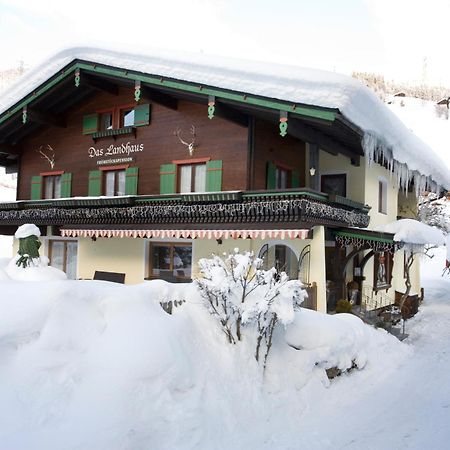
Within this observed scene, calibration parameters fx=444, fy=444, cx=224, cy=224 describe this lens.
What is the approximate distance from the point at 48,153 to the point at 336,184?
11837 millimetres

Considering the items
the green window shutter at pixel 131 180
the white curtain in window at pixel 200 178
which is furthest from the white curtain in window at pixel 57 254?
the white curtain in window at pixel 200 178

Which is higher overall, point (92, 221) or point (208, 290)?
point (92, 221)

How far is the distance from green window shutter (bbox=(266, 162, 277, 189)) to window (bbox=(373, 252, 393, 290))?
5.71 m

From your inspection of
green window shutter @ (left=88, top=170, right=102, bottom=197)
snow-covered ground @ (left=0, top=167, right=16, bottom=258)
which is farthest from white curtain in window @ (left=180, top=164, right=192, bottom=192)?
snow-covered ground @ (left=0, top=167, right=16, bottom=258)

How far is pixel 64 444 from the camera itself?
493 cm

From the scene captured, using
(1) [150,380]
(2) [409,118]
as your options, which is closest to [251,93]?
(1) [150,380]

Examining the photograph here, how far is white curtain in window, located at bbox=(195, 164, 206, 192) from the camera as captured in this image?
576 inches

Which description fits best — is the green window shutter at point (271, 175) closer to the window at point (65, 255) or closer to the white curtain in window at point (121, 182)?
the white curtain in window at point (121, 182)

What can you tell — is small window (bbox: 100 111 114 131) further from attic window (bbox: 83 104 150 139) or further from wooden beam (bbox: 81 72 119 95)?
wooden beam (bbox: 81 72 119 95)

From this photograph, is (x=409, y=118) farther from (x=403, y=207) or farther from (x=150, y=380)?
(x=150, y=380)

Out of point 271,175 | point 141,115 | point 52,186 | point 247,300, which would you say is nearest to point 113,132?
point 141,115

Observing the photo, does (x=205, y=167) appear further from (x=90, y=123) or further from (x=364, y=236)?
(x=90, y=123)

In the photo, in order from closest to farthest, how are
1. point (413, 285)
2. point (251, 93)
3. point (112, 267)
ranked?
point (251, 93), point (112, 267), point (413, 285)

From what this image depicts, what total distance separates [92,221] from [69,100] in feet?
17.7
